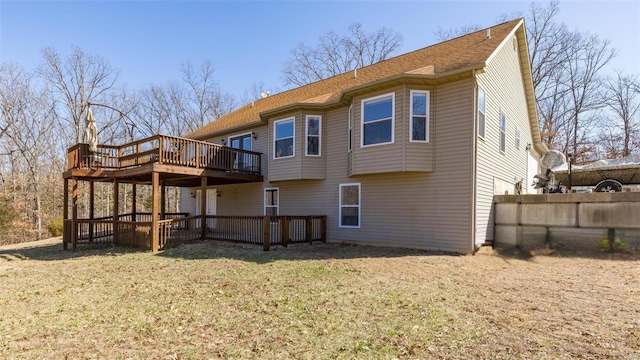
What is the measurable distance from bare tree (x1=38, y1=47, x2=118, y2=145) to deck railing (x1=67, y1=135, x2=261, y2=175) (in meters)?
18.1

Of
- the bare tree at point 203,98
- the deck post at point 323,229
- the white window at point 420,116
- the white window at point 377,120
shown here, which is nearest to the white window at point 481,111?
the white window at point 420,116

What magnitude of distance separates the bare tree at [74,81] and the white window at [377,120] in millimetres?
26367

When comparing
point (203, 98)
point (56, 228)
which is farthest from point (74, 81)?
point (56, 228)

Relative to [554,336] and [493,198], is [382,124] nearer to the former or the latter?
[493,198]

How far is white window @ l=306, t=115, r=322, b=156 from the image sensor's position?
12.6 m

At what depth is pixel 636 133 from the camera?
76.8ft

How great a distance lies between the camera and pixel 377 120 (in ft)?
33.8

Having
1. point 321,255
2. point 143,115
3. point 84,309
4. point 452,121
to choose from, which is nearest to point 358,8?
point 452,121

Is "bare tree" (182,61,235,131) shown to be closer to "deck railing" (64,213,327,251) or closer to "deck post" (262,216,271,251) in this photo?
"deck railing" (64,213,327,251)

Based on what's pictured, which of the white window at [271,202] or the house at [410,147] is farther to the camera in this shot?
the white window at [271,202]

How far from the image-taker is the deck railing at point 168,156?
1152 cm

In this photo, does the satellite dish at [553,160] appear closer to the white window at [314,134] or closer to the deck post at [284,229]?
the white window at [314,134]

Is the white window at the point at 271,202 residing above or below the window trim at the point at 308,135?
below

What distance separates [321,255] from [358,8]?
11.3 metres
